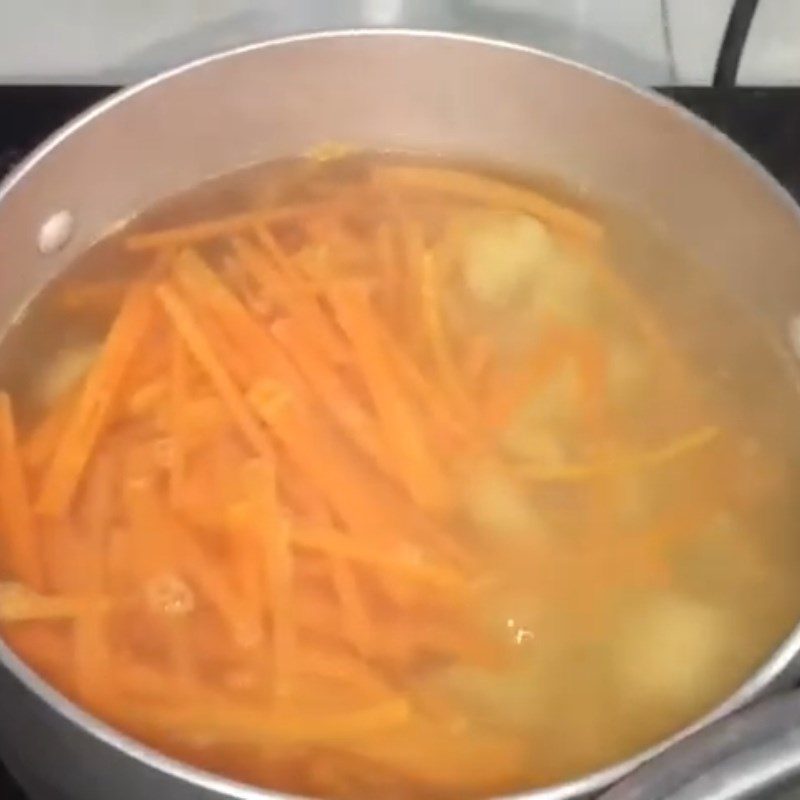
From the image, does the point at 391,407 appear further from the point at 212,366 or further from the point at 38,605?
the point at 38,605

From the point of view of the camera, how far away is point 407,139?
3.16 ft

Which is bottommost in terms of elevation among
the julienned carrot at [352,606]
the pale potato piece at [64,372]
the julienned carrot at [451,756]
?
the julienned carrot at [451,756]

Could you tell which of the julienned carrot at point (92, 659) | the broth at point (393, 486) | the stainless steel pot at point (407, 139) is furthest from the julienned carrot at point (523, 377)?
the julienned carrot at point (92, 659)

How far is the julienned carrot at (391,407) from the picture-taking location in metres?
0.79

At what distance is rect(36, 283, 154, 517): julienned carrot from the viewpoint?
2.55ft

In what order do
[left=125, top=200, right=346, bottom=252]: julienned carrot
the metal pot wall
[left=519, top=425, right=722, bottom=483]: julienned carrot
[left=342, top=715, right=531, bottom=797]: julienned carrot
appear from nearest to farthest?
the metal pot wall, [left=342, top=715, right=531, bottom=797]: julienned carrot, [left=519, top=425, right=722, bottom=483]: julienned carrot, [left=125, top=200, right=346, bottom=252]: julienned carrot

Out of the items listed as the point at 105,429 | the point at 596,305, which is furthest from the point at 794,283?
the point at 105,429

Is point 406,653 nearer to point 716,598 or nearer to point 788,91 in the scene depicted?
point 716,598

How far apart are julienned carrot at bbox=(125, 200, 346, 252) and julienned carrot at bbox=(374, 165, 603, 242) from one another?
5 cm

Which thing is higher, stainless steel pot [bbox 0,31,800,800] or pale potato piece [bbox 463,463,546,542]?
stainless steel pot [bbox 0,31,800,800]

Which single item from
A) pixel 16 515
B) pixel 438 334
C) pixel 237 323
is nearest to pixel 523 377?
pixel 438 334

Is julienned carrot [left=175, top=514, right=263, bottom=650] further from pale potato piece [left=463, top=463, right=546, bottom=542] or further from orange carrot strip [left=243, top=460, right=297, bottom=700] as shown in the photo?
pale potato piece [left=463, top=463, right=546, bottom=542]

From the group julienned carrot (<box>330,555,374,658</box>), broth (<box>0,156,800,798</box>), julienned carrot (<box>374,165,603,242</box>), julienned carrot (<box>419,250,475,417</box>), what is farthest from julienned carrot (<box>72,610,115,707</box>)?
julienned carrot (<box>374,165,603,242</box>)

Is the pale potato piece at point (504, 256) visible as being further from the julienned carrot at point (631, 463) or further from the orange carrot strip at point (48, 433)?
the orange carrot strip at point (48, 433)
